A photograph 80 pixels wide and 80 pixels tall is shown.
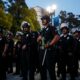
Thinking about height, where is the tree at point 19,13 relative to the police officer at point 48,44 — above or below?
above

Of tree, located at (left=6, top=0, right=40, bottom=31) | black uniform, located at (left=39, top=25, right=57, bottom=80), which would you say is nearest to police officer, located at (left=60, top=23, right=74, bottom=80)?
black uniform, located at (left=39, top=25, right=57, bottom=80)

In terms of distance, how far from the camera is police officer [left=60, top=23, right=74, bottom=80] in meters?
8.95

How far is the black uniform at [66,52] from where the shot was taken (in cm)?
904

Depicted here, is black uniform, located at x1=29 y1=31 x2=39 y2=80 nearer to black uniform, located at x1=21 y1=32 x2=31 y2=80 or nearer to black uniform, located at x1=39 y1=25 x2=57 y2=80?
black uniform, located at x1=21 y1=32 x2=31 y2=80

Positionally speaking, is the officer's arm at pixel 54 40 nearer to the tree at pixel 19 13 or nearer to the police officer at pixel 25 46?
the police officer at pixel 25 46

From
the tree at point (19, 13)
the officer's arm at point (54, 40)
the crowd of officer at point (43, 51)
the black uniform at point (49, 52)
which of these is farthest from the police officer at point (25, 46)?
the tree at point (19, 13)

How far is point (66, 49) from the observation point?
9188 mm

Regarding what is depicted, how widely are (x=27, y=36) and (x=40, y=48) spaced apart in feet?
1.62

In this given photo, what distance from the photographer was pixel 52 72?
7301 mm

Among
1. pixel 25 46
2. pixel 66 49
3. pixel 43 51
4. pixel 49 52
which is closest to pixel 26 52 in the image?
pixel 25 46

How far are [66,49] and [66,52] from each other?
0.11 m

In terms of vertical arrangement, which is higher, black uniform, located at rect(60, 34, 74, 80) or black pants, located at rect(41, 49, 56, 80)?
black uniform, located at rect(60, 34, 74, 80)

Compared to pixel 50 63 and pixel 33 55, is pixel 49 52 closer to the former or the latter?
pixel 50 63

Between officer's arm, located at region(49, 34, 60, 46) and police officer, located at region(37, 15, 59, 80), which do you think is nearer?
officer's arm, located at region(49, 34, 60, 46)
